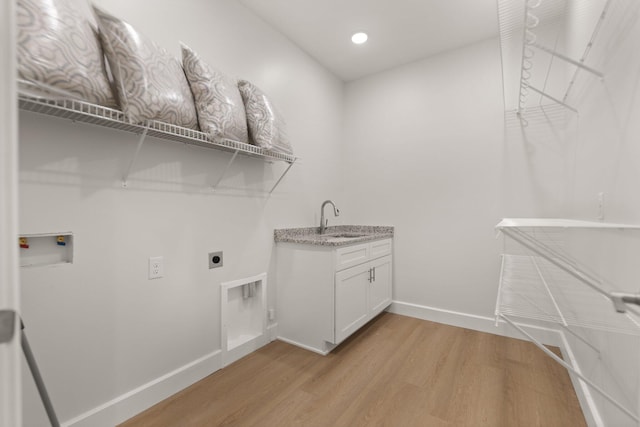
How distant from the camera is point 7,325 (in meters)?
0.47

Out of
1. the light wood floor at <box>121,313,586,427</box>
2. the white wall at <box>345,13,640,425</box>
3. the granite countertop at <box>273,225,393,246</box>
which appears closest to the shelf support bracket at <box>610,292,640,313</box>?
the white wall at <box>345,13,640,425</box>

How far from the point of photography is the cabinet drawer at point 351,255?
85.6 inches

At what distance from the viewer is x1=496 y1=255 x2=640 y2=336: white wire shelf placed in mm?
1035

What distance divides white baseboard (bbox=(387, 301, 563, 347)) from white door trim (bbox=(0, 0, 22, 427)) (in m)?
2.77

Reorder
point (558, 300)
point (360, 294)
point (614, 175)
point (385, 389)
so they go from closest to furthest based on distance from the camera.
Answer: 1. point (614, 175)
2. point (385, 389)
3. point (558, 300)
4. point (360, 294)

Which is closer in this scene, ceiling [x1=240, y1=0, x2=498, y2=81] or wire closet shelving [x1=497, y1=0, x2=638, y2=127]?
wire closet shelving [x1=497, y1=0, x2=638, y2=127]

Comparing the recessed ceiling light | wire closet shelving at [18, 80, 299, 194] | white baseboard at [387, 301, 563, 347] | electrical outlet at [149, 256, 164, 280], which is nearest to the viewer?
wire closet shelving at [18, 80, 299, 194]

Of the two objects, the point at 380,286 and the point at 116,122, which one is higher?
the point at 116,122

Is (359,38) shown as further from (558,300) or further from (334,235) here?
(558,300)

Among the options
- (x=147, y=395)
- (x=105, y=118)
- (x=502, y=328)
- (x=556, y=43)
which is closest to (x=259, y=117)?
(x=105, y=118)

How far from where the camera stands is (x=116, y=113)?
1.25 m

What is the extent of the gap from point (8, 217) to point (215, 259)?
1.50 metres

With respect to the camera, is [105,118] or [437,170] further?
[437,170]

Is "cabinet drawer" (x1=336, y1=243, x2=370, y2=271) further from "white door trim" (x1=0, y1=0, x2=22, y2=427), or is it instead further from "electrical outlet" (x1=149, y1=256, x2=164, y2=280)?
"white door trim" (x1=0, y1=0, x2=22, y2=427)
